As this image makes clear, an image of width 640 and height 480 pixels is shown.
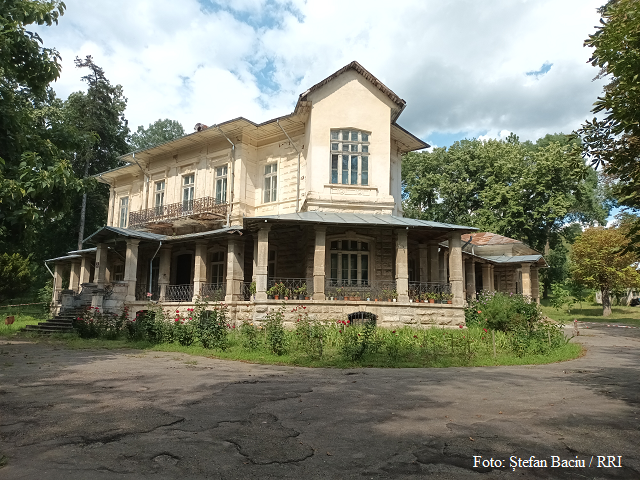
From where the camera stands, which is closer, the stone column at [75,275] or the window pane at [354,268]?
the window pane at [354,268]

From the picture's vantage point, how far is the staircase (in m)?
17.6

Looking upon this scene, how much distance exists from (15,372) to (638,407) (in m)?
10.5

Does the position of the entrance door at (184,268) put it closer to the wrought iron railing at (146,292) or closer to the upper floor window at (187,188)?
the wrought iron railing at (146,292)

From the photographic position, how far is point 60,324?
59.1 feet

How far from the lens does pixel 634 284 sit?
30.2m

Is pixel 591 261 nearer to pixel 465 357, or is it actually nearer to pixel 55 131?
pixel 465 357

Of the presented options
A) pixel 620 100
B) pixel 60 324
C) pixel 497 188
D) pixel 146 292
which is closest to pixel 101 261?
pixel 146 292

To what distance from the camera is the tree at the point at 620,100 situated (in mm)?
5359

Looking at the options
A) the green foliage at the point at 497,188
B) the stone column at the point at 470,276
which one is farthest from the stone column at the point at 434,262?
the green foliage at the point at 497,188

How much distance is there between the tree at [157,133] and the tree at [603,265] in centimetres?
3754

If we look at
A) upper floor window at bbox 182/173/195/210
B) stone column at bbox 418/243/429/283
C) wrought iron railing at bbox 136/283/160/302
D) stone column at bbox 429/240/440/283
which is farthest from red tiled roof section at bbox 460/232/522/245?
wrought iron railing at bbox 136/283/160/302

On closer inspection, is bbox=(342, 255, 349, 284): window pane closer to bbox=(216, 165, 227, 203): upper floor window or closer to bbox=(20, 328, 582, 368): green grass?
bbox=(20, 328, 582, 368): green grass

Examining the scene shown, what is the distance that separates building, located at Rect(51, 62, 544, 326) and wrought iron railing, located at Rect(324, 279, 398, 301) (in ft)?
0.18

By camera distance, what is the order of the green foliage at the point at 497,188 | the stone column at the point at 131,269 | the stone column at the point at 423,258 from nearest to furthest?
the stone column at the point at 131,269 < the stone column at the point at 423,258 < the green foliage at the point at 497,188
